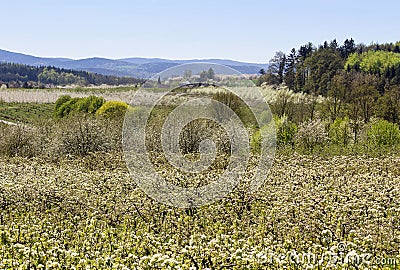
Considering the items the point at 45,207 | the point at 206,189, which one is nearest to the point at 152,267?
the point at 206,189

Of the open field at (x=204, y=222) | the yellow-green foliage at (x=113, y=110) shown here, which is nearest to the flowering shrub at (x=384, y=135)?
the open field at (x=204, y=222)

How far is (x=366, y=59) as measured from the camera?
6519 centimetres

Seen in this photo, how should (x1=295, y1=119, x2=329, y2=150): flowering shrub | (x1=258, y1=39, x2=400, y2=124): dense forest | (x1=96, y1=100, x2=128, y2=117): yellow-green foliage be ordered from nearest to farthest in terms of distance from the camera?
1. (x1=295, y1=119, x2=329, y2=150): flowering shrub
2. (x1=96, y1=100, x2=128, y2=117): yellow-green foliage
3. (x1=258, y1=39, x2=400, y2=124): dense forest

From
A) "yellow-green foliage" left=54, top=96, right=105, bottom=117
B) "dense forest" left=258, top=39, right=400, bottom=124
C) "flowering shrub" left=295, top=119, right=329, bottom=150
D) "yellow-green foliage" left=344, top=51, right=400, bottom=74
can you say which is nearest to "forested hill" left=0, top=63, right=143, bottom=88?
"dense forest" left=258, top=39, right=400, bottom=124

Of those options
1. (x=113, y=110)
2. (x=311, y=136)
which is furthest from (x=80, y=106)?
(x=311, y=136)

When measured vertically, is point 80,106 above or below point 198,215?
above

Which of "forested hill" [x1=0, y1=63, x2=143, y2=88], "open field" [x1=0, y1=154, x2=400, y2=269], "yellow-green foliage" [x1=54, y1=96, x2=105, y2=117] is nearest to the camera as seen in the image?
"open field" [x1=0, y1=154, x2=400, y2=269]

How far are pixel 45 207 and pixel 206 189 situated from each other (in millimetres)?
4474

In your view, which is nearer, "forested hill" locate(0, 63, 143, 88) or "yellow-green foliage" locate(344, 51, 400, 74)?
"yellow-green foliage" locate(344, 51, 400, 74)

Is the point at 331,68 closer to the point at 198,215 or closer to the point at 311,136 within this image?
the point at 311,136

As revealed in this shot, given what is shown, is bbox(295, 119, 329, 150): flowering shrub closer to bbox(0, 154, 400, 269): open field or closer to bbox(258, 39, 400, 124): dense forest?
bbox(0, 154, 400, 269): open field

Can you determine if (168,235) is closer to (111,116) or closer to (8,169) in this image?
(8,169)

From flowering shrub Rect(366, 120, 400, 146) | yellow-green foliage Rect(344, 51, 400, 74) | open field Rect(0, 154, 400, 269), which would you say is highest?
yellow-green foliage Rect(344, 51, 400, 74)

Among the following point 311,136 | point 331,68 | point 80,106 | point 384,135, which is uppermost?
point 331,68
